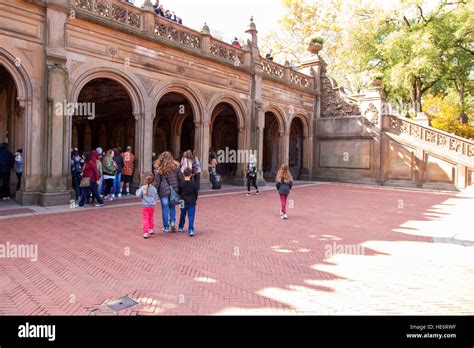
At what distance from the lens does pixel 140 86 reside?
14.6 m

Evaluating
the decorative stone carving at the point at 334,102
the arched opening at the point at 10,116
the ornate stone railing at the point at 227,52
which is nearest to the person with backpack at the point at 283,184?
the ornate stone railing at the point at 227,52

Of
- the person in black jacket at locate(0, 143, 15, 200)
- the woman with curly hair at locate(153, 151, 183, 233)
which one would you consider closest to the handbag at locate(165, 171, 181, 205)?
the woman with curly hair at locate(153, 151, 183, 233)

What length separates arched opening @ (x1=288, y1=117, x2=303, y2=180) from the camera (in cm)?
2652

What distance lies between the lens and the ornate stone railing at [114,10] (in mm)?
12844

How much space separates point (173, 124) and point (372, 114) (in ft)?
43.9

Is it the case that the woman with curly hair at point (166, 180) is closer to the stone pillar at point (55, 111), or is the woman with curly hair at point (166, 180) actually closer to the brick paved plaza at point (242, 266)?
the brick paved plaza at point (242, 266)

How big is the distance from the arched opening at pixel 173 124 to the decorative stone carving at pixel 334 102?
10060 mm

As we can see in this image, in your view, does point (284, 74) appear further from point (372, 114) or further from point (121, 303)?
point (121, 303)

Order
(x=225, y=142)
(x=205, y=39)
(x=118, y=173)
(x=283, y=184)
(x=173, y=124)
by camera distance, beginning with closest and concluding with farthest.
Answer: (x=283, y=184) → (x=118, y=173) → (x=205, y=39) → (x=173, y=124) → (x=225, y=142)

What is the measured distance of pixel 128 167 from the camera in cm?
1412

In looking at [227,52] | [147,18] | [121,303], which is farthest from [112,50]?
[121,303]

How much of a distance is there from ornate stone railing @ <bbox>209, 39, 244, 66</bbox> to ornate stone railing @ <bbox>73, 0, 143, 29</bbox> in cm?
435

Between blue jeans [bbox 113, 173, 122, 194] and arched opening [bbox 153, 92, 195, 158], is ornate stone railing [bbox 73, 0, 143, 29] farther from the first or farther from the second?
blue jeans [bbox 113, 173, 122, 194]
